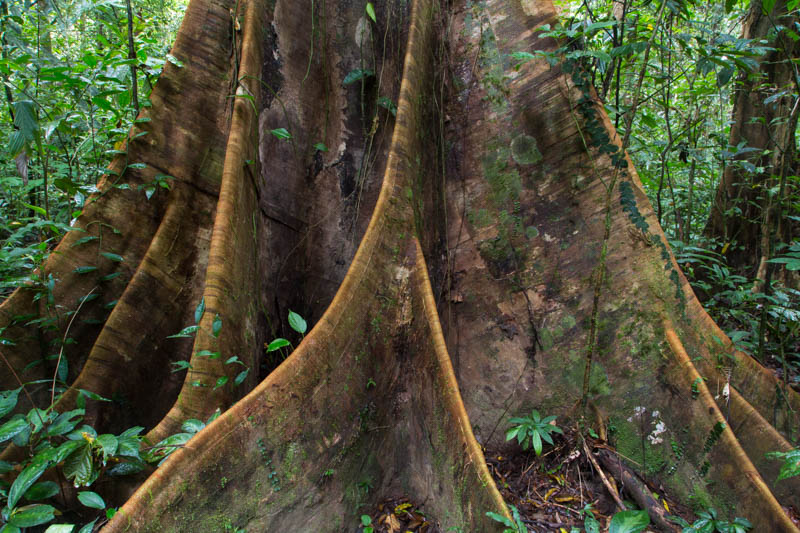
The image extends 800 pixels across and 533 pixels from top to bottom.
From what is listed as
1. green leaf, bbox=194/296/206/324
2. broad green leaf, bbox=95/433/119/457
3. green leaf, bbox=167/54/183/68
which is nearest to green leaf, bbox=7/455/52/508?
broad green leaf, bbox=95/433/119/457

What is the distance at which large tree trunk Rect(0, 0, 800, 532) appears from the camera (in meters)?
1.84

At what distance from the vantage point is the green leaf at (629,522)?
1.49 meters

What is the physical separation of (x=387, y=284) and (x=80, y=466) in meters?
1.38

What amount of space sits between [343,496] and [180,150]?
2.14m

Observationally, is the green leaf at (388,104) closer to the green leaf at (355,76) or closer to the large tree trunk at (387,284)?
the large tree trunk at (387,284)

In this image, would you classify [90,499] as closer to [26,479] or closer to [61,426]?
[26,479]

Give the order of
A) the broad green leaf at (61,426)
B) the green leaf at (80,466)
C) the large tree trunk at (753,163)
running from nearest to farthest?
1. the green leaf at (80,466)
2. the broad green leaf at (61,426)
3. the large tree trunk at (753,163)

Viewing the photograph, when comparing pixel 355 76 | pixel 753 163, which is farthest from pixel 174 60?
pixel 753 163

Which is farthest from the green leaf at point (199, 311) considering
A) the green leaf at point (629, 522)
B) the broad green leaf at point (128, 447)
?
the green leaf at point (629, 522)

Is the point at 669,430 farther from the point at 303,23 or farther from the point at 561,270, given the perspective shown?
the point at 303,23

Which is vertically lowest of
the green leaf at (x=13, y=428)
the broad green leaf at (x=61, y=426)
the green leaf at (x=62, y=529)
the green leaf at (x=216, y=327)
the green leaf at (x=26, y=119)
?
the green leaf at (x=62, y=529)

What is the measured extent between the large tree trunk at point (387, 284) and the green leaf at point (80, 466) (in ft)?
0.84

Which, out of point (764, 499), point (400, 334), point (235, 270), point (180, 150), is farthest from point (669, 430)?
point (180, 150)

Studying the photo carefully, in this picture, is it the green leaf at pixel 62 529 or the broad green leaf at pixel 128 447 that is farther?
the broad green leaf at pixel 128 447
